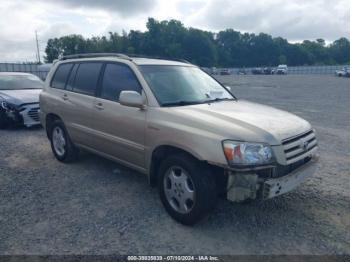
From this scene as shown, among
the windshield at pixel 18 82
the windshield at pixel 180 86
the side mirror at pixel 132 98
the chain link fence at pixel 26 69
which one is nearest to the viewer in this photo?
the side mirror at pixel 132 98

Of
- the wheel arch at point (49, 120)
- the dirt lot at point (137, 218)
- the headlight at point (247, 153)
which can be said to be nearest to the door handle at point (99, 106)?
the dirt lot at point (137, 218)

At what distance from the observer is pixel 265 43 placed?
11225 centimetres

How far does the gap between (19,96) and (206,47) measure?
8926cm

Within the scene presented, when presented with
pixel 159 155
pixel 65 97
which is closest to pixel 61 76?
pixel 65 97

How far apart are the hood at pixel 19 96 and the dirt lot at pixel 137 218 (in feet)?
11.4

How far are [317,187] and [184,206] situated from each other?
220 centimetres

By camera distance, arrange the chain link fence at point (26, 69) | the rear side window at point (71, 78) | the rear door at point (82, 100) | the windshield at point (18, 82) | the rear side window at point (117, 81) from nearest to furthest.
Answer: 1. the rear side window at point (117, 81)
2. the rear door at point (82, 100)
3. the rear side window at point (71, 78)
4. the windshield at point (18, 82)
5. the chain link fence at point (26, 69)

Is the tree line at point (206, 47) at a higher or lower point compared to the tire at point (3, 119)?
higher

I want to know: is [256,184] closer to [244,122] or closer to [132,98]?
[244,122]

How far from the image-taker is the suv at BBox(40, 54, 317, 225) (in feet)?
9.65

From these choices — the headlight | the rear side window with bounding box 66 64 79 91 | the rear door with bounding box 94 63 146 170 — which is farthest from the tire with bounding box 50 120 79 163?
the headlight

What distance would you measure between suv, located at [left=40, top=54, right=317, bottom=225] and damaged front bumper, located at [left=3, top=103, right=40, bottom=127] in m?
3.64

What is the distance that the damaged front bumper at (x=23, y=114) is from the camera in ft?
26.1

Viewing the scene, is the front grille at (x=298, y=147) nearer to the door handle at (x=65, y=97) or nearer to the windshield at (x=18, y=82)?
the door handle at (x=65, y=97)
